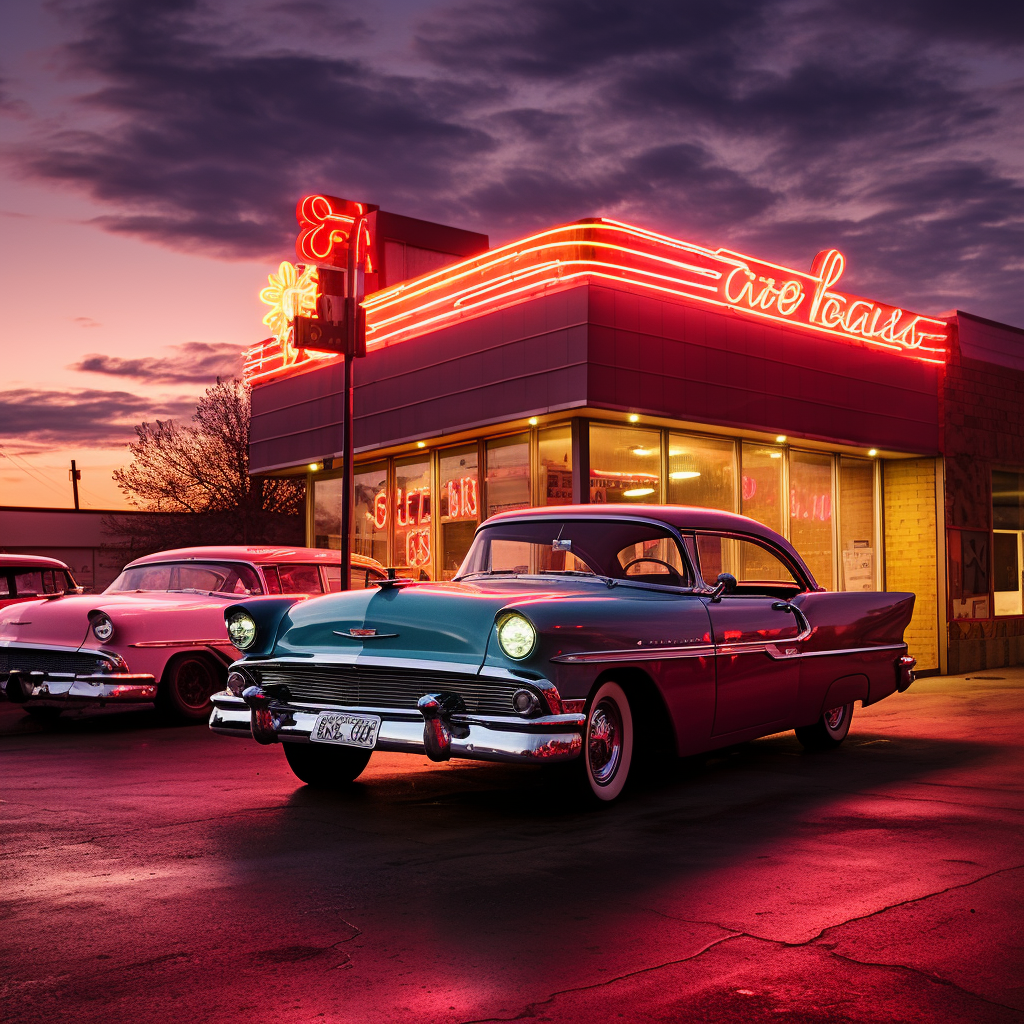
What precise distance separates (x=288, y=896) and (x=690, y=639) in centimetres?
289

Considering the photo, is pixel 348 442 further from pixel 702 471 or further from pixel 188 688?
pixel 702 471

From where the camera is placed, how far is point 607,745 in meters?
6.10

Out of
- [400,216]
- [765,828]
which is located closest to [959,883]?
[765,828]

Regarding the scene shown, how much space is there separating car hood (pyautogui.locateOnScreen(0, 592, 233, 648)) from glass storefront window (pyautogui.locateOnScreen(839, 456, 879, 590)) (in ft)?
32.0

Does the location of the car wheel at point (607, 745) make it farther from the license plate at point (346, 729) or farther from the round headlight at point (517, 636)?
the license plate at point (346, 729)

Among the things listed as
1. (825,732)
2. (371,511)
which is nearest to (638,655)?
(825,732)

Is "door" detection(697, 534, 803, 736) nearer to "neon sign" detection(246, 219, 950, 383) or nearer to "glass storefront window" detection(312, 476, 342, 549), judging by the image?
"neon sign" detection(246, 219, 950, 383)

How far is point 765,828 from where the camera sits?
561 centimetres

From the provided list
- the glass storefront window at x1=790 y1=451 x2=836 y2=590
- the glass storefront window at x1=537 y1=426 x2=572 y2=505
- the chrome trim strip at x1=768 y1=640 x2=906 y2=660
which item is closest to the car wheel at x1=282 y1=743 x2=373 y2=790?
the chrome trim strip at x1=768 y1=640 x2=906 y2=660

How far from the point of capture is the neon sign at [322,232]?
16.7m

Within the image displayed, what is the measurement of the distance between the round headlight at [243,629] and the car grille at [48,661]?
3683mm

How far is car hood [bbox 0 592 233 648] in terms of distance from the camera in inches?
384

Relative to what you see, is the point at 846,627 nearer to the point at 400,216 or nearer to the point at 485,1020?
the point at 485,1020

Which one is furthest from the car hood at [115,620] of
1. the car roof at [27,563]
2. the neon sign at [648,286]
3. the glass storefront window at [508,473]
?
the neon sign at [648,286]
